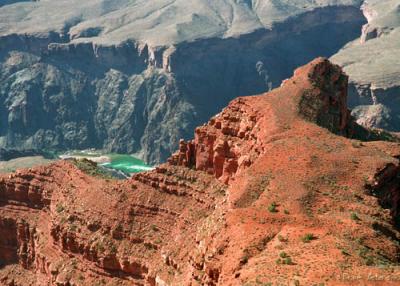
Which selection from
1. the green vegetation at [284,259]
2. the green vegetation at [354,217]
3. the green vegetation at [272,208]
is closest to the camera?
the green vegetation at [284,259]

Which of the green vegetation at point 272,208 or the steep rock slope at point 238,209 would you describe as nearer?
the steep rock slope at point 238,209

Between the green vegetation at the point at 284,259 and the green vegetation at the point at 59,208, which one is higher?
the green vegetation at the point at 284,259

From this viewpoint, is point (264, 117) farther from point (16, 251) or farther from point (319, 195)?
point (16, 251)

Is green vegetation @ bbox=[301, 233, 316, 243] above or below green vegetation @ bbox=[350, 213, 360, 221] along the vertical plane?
below

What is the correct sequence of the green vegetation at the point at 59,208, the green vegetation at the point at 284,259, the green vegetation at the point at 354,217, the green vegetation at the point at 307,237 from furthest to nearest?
the green vegetation at the point at 59,208 → the green vegetation at the point at 354,217 → the green vegetation at the point at 307,237 → the green vegetation at the point at 284,259

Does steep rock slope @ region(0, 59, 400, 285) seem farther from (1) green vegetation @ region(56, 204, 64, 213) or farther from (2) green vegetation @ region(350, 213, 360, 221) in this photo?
(2) green vegetation @ region(350, 213, 360, 221)

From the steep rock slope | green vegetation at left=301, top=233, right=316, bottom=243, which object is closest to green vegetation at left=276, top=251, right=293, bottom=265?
the steep rock slope

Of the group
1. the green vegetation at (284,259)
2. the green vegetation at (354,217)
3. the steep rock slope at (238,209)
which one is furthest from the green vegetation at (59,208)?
the green vegetation at (284,259)

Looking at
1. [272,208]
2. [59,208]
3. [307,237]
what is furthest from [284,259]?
[59,208]

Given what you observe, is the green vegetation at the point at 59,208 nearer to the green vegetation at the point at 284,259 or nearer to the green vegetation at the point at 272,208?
the green vegetation at the point at 272,208

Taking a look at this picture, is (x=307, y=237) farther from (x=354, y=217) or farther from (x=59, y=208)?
(x=59, y=208)
